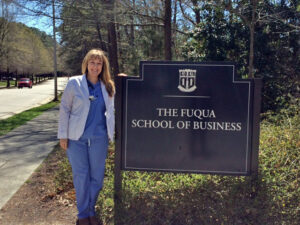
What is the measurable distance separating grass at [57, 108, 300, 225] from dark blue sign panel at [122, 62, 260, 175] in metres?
0.27

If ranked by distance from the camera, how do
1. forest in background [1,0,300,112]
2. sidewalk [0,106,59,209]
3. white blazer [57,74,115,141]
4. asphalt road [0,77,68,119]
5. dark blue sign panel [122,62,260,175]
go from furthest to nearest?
1. asphalt road [0,77,68,119]
2. forest in background [1,0,300,112]
3. sidewalk [0,106,59,209]
4. dark blue sign panel [122,62,260,175]
5. white blazer [57,74,115,141]

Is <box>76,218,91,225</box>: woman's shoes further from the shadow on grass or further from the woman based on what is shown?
the shadow on grass

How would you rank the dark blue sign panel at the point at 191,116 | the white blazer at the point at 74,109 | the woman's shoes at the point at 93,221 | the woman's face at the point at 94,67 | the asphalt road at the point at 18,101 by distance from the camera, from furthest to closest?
the asphalt road at the point at 18,101 → the dark blue sign panel at the point at 191,116 → the woman's shoes at the point at 93,221 → the woman's face at the point at 94,67 → the white blazer at the point at 74,109

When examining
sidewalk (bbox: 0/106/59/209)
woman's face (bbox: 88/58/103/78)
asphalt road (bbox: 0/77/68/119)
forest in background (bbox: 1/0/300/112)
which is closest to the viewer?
woman's face (bbox: 88/58/103/78)

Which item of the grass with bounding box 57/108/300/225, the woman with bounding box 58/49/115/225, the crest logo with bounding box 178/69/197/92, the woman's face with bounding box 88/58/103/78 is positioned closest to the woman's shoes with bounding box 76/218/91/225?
the woman with bounding box 58/49/115/225

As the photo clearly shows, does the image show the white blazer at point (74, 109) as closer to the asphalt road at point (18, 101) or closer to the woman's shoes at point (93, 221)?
the woman's shoes at point (93, 221)

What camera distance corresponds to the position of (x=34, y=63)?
5812 centimetres

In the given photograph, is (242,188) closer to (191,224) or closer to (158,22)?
(191,224)

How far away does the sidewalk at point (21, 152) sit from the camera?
4.53 m

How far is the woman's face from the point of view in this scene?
313 centimetres

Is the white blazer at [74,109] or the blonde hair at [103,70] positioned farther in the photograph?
the blonde hair at [103,70]

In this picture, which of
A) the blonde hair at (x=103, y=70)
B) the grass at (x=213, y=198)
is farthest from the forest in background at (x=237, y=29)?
the blonde hair at (x=103, y=70)

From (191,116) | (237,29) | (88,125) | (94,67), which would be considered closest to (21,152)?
(88,125)

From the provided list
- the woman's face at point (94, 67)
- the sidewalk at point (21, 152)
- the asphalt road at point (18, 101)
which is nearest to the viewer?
the woman's face at point (94, 67)
